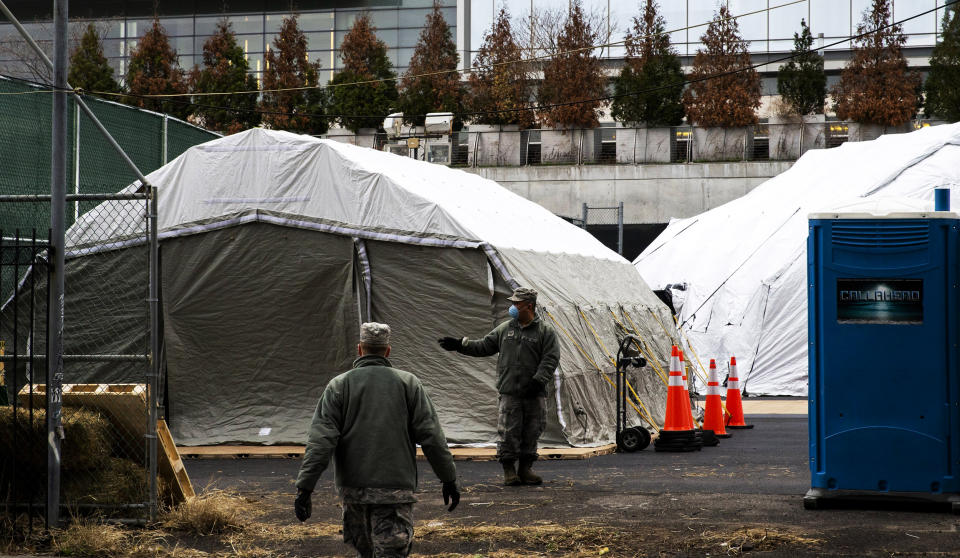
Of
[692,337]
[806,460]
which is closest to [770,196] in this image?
[692,337]

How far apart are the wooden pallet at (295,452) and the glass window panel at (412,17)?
3974cm

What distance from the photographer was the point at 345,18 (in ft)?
171

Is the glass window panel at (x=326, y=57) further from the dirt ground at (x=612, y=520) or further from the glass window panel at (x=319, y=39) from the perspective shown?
the dirt ground at (x=612, y=520)

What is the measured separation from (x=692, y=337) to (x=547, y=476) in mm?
14136

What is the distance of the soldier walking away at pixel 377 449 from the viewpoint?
6.12 meters

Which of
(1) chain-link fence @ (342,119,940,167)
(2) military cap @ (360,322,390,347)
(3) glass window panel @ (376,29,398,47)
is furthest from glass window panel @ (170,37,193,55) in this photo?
(2) military cap @ (360,322,390,347)

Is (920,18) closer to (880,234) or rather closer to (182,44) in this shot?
(182,44)

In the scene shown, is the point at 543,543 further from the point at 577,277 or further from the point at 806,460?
the point at 577,277

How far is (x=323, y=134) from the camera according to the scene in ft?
131

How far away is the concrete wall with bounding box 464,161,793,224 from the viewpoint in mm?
35062

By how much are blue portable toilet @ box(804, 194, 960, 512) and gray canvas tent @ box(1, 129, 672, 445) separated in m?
5.05

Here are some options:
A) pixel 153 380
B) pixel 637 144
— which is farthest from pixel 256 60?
pixel 153 380

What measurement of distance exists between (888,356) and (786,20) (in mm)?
39231

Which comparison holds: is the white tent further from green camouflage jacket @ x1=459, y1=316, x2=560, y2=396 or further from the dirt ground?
green camouflage jacket @ x1=459, y1=316, x2=560, y2=396
